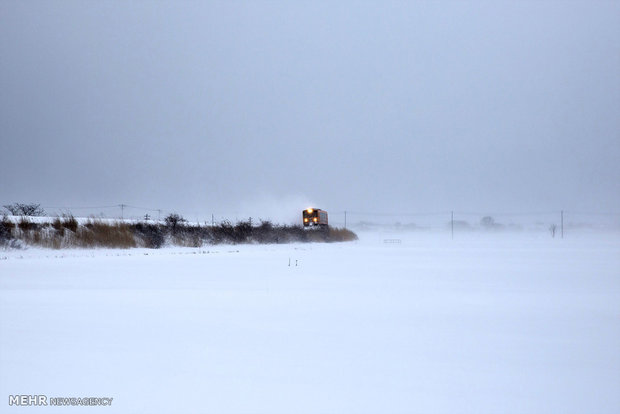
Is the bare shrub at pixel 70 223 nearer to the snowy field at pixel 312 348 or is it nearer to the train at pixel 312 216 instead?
the snowy field at pixel 312 348

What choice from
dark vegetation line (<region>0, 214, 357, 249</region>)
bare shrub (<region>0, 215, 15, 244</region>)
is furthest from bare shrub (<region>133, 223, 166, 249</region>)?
bare shrub (<region>0, 215, 15, 244</region>)

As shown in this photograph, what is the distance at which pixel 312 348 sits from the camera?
9.71 ft

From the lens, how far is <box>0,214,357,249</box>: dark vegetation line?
1291cm

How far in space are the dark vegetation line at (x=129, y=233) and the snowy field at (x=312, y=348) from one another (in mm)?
8447

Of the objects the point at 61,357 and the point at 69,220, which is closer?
the point at 61,357

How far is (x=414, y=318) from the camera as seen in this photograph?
392 centimetres

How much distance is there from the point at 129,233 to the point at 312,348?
14.2m

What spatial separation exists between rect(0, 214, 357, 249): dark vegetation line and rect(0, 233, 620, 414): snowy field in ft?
27.7

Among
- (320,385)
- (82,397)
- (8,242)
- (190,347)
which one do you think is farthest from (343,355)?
(8,242)

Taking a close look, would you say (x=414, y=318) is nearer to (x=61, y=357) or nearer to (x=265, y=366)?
(x=265, y=366)

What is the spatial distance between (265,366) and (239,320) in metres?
1.22

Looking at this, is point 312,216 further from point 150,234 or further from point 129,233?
point 129,233

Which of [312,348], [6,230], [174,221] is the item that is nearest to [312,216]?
[174,221]

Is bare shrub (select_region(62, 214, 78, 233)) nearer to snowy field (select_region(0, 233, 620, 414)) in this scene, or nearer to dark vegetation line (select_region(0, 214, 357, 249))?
dark vegetation line (select_region(0, 214, 357, 249))
